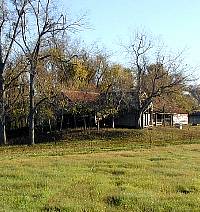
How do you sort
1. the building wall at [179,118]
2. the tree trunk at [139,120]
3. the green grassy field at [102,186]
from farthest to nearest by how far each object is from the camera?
the building wall at [179,118] < the tree trunk at [139,120] < the green grassy field at [102,186]

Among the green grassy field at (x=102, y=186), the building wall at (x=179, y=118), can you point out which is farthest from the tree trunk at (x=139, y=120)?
the green grassy field at (x=102, y=186)

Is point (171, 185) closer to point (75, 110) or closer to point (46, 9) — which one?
point (46, 9)

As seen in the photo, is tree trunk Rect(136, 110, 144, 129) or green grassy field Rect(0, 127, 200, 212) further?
tree trunk Rect(136, 110, 144, 129)

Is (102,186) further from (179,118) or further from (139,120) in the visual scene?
(179,118)

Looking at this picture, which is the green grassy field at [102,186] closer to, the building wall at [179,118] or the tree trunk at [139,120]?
the tree trunk at [139,120]

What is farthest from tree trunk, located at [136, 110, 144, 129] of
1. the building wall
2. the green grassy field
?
the green grassy field

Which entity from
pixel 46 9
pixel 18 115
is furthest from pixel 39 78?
pixel 18 115

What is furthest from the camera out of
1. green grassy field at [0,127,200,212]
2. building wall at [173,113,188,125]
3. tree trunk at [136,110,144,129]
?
building wall at [173,113,188,125]

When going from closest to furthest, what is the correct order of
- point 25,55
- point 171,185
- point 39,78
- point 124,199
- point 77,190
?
point 124,199, point 77,190, point 171,185, point 25,55, point 39,78

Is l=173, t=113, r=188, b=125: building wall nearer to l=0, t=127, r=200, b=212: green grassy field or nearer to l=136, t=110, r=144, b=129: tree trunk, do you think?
l=136, t=110, r=144, b=129: tree trunk

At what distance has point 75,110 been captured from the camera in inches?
2201

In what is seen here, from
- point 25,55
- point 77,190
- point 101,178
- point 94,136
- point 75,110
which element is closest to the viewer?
point 77,190

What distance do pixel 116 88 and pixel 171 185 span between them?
4641cm

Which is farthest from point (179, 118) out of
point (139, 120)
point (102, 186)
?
point (102, 186)
